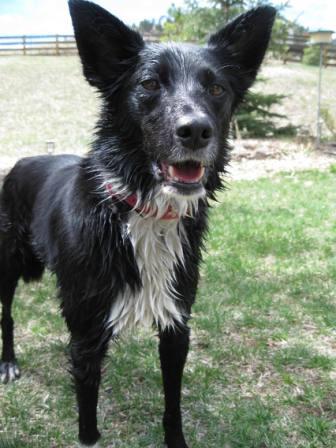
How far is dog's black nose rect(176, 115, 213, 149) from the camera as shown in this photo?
2.10 metres

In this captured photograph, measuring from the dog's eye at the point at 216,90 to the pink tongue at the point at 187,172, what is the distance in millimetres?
369

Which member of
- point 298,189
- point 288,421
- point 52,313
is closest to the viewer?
point 288,421

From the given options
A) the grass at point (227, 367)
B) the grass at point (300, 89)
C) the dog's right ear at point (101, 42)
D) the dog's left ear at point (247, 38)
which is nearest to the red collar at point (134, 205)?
the dog's right ear at point (101, 42)

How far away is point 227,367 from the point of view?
360 centimetres

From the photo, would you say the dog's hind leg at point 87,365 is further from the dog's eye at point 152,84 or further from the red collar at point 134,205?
the dog's eye at point 152,84

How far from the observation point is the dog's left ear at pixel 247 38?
103 inches

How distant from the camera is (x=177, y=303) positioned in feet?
Result: 8.78

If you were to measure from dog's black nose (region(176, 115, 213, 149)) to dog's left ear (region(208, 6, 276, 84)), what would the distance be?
0.70m

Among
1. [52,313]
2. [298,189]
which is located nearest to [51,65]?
[298,189]

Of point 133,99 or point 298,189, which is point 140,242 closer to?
point 133,99

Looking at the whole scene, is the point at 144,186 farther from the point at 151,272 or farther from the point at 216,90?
the point at 216,90

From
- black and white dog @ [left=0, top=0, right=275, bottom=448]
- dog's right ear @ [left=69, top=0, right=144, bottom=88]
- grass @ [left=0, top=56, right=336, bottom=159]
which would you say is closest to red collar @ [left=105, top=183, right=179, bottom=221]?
black and white dog @ [left=0, top=0, right=275, bottom=448]

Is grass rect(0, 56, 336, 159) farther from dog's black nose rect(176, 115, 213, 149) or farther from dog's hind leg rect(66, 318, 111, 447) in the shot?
dog's black nose rect(176, 115, 213, 149)

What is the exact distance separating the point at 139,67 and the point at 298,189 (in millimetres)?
6172
